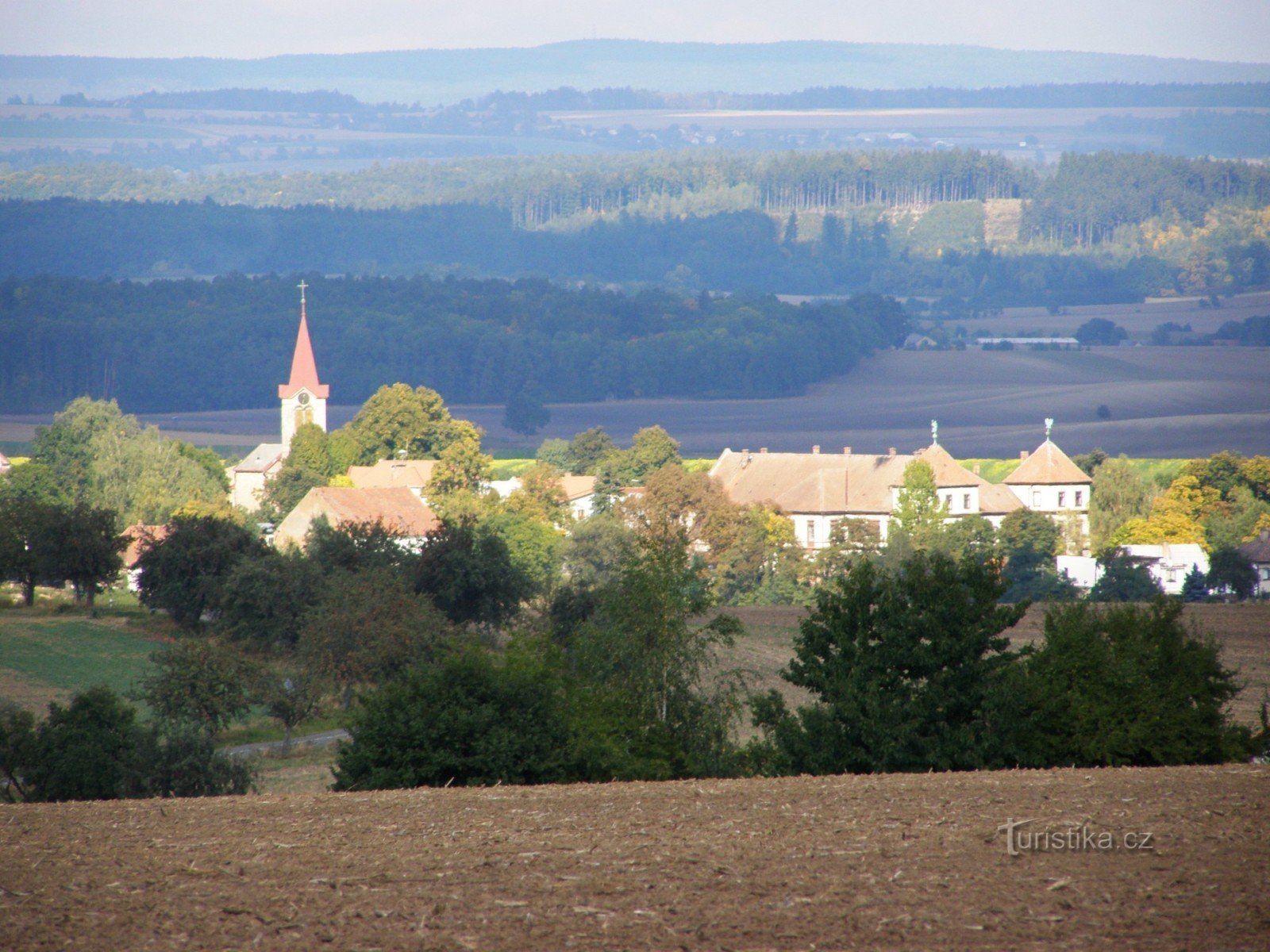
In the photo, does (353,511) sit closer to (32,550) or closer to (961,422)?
(32,550)

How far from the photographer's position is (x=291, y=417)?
13425 cm

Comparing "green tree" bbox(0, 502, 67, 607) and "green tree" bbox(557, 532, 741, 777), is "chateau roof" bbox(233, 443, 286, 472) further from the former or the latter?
"green tree" bbox(557, 532, 741, 777)

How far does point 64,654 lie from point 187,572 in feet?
24.9

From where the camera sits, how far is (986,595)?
23.2 m

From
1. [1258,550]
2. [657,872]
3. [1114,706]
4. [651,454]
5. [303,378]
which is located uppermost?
[657,872]

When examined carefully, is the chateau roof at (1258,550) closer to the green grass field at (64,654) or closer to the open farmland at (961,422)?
the green grass field at (64,654)

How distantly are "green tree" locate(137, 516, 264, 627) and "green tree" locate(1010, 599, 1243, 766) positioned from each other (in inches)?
1281

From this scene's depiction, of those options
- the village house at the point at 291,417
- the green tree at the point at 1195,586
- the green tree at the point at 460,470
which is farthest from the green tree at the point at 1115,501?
the village house at the point at 291,417

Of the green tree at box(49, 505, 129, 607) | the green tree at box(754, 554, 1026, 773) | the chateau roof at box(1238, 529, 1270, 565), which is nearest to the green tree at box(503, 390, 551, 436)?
the chateau roof at box(1238, 529, 1270, 565)

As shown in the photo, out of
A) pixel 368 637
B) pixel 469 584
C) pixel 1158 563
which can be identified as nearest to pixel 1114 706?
pixel 368 637

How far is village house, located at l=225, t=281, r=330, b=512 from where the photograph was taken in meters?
112

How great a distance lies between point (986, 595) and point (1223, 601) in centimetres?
4248

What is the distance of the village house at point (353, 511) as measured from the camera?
79.9 meters

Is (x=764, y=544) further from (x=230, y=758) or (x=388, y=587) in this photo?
(x=230, y=758)
